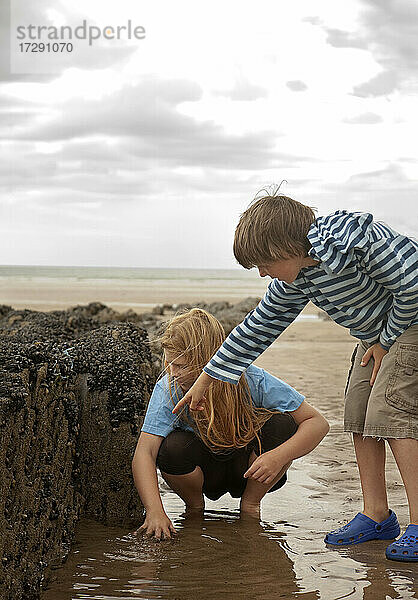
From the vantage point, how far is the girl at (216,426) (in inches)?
141

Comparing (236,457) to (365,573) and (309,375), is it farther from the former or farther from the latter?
(309,375)

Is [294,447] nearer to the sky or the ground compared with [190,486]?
nearer to the sky

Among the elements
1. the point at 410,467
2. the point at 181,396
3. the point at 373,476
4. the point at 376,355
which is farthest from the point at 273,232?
the point at 373,476

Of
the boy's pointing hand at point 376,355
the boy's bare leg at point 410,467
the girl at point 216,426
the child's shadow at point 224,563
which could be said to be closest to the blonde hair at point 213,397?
the girl at point 216,426

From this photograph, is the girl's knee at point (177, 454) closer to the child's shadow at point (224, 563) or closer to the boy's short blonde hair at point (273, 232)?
the child's shadow at point (224, 563)

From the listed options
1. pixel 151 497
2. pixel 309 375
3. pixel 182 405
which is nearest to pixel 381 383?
pixel 182 405

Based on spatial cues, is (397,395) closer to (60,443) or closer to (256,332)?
(256,332)

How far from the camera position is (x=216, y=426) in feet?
11.9

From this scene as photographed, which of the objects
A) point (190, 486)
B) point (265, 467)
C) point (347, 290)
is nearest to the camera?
point (347, 290)

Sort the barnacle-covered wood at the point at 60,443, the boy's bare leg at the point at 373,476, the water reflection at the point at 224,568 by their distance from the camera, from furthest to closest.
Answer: the boy's bare leg at the point at 373,476
the water reflection at the point at 224,568
the barnacle-covered wood at the point at 60,443

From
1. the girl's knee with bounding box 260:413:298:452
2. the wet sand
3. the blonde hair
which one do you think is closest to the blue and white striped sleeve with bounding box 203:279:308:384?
the blonde hair

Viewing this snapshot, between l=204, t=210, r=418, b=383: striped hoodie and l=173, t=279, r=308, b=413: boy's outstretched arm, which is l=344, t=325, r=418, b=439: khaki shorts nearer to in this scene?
l=204, t=210, r=418, b=383: striped hoodie

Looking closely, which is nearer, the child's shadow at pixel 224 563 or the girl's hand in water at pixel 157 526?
the child's shadow at pixel 224 563

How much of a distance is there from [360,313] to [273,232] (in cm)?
53
